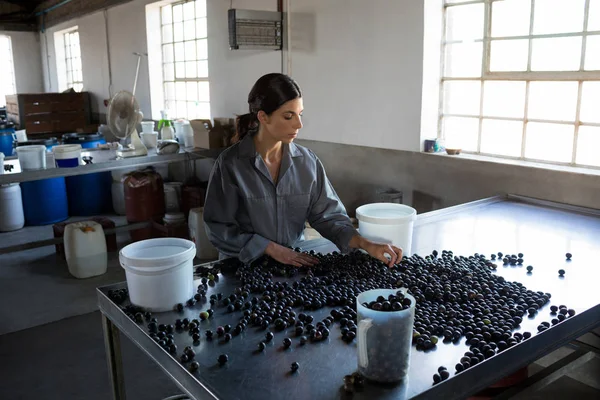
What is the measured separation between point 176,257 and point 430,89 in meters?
2.28

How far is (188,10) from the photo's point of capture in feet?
19.2

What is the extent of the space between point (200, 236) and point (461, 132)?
2283mm

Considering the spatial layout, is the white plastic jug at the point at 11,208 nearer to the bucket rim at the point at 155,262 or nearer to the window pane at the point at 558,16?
the bucket rim at the point at 155,262

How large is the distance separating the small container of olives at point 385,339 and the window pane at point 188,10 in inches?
208

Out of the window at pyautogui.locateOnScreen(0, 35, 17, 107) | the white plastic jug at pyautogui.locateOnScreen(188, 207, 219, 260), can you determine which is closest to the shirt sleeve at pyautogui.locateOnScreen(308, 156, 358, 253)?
the white plastic jug at pyautogui.locateOnScreen(188, 207, 219, 260)

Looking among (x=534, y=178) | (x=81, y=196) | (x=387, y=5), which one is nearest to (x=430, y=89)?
(x=387, y=5)

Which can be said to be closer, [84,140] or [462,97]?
[462,97]

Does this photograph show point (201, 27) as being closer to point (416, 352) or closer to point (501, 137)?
point (501, 137)

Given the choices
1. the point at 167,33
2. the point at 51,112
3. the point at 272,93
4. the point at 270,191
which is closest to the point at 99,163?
the point at 270,191

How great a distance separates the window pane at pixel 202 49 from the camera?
5684 millimetres

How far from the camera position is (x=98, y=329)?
11.0 ft

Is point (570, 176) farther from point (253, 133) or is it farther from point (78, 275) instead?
point (78, 275)

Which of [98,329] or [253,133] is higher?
[253,133]

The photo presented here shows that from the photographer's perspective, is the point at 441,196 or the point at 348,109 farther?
the point at 348,109
